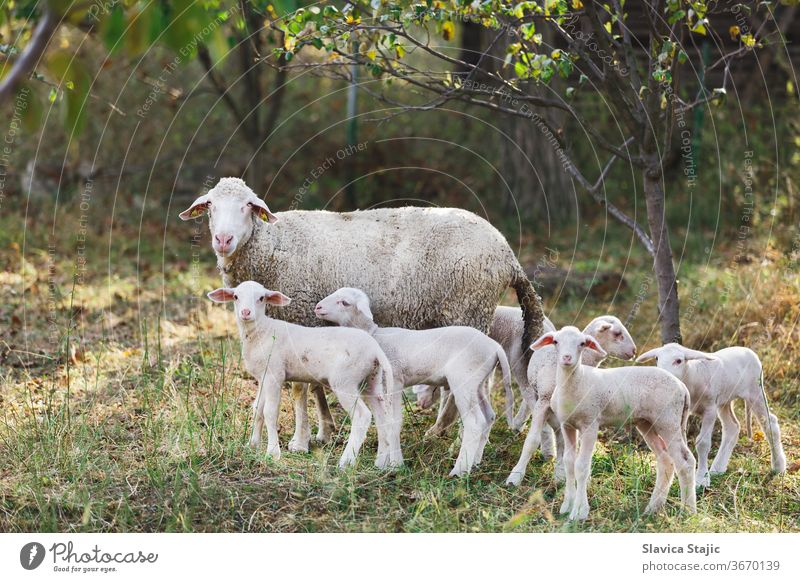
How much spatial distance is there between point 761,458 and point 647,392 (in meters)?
1.53

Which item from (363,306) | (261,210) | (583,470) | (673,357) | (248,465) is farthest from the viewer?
(261,210)

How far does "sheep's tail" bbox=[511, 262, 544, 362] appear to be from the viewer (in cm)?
→ 599

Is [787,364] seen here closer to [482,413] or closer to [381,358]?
[482,413]

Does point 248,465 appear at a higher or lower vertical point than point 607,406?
lower

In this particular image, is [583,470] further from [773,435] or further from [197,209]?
[197,209]

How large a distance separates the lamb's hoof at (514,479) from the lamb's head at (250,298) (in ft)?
5.08

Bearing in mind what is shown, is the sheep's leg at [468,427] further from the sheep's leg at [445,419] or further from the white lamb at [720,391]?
the white lamb at [720,391]

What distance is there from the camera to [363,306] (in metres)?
5.36

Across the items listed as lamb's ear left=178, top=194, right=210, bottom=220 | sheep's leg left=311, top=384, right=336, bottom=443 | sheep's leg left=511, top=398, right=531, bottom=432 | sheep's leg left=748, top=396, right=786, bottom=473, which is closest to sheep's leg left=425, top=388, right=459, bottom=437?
sheep's leg left=511, top=398, right=531, bottom=432

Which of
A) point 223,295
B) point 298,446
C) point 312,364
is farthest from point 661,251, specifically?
point 223,295

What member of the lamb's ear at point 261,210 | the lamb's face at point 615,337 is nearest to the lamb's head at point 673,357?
the lamb's face at point 615,337

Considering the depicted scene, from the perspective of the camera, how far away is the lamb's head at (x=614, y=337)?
529 cm

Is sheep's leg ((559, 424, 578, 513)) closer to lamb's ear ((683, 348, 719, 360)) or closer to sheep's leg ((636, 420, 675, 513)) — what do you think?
sheep's leg ((636, 420, 675, 513))

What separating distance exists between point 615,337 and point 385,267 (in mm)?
1467
